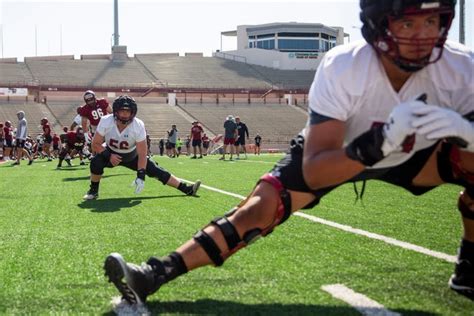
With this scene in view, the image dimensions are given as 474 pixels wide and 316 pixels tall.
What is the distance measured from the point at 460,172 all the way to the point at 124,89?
1904 inches

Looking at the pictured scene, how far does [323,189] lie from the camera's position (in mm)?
2980

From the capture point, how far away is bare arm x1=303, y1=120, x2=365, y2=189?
2.67 m

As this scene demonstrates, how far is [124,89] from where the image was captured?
5019 centimetres

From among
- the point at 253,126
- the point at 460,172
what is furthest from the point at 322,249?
the point at 253,126

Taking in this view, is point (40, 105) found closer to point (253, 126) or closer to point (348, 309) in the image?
point (253, 126)

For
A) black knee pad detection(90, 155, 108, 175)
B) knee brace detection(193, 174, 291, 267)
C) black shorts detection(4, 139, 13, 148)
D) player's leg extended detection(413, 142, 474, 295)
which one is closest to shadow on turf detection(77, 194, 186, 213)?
black knee pad detection(90, 155, 108, 175)

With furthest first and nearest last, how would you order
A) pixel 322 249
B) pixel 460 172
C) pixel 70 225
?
pixel 70 225, pixel 322 249, pixel 460 172

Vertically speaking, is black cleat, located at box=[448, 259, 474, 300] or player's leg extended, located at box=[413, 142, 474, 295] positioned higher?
player's leg extended, located at box=[413, 142, 474, 295]

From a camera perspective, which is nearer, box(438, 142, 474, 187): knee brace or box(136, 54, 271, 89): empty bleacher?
box(438, 142, 474, 187): knee brace

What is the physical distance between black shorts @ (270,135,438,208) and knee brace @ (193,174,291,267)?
5cm

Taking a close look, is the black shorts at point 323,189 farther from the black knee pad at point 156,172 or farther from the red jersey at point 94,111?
the red jersey at point 94,111

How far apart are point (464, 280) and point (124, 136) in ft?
19.9

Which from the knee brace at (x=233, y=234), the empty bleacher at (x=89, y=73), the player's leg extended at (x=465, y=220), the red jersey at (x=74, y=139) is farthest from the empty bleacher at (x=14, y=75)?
the player's leg extended at (x=465, y=220)

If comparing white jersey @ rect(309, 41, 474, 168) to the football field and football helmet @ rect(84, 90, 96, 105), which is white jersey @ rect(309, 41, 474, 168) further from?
football helmet @ rect(84, 90, 96, 105)
